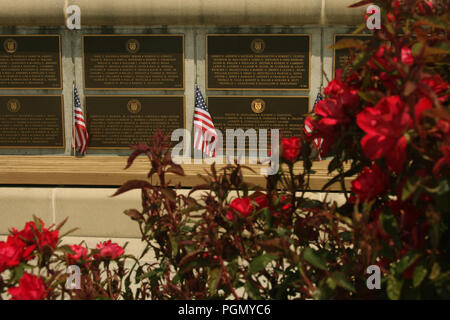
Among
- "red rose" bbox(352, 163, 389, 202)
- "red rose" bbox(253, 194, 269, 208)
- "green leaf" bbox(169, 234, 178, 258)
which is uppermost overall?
"red rose" bbox(352, 163, 389, 202)

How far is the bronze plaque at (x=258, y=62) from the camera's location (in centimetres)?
626

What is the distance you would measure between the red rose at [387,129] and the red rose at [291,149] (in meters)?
0.50

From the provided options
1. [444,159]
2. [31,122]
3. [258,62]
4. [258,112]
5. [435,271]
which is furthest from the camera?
[31,122]

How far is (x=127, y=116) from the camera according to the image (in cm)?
658

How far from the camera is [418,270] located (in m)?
1.22

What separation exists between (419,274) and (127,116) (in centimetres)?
584

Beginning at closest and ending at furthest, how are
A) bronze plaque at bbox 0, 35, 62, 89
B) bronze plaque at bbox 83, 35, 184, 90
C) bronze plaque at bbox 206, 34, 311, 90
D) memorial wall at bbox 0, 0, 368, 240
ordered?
1. memorial wall at bbox 0, 0, 368, 240
2. bronze plaque at bbox 206, 34, 311, 90
3. bronze plaque at bbox 83, 35, 184, 90
4. bronze plaque at bbox 0, 35, 62, 89

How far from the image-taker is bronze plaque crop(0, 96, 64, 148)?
21.8ft

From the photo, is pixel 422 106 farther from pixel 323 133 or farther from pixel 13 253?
pixel 13 253

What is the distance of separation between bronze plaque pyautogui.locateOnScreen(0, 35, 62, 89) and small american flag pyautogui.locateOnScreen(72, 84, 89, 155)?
1.36 feet

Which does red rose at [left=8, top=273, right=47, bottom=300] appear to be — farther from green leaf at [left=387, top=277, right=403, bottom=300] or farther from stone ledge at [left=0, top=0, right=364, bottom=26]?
stone ledge at [left=0, top=0, right=364, bottom=26]

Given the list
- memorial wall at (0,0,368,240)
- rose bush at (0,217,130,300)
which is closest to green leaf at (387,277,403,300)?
rose bush at (0,217,130,300)

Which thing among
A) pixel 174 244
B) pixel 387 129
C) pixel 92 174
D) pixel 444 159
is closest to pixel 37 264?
pixel 174 244
